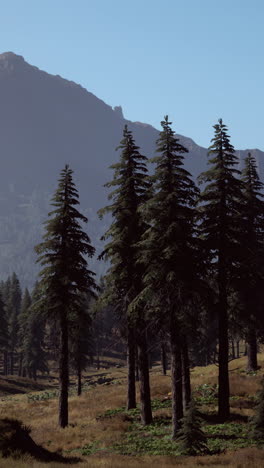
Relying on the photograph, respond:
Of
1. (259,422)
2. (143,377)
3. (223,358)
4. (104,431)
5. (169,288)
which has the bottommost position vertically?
(104,431)

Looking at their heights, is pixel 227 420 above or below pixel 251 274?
below

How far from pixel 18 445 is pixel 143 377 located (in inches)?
359

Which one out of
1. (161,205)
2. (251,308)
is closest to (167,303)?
(161,205)

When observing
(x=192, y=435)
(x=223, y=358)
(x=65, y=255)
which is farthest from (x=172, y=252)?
(x=65, y=255)

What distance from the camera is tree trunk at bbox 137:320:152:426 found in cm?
2292

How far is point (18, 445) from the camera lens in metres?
15.4

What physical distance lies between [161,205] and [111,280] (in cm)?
571

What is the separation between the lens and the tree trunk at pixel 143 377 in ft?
75.2

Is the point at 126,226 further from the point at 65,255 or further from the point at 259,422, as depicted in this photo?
the point at 259,422

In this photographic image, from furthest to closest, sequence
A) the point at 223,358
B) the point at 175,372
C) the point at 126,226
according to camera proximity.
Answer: the point at 126,226
the point at 223,358
the point at 175,372

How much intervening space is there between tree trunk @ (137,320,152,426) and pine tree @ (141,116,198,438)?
256cm

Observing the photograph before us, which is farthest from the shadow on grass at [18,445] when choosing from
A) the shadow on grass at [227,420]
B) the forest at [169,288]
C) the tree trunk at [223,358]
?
the tree trunk at [223,358]

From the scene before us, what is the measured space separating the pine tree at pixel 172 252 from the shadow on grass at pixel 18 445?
227 inches

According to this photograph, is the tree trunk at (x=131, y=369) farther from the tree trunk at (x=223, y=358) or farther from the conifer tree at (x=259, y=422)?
the conifer tree at (x=259, y=422)
